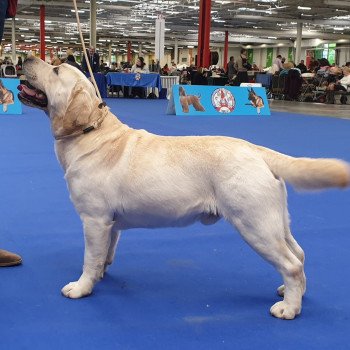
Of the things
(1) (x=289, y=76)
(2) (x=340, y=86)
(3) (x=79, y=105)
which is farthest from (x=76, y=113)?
(1) (x=289, y=76)

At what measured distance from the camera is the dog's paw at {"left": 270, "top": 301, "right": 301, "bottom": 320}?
2.35m

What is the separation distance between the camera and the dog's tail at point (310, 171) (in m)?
2.19

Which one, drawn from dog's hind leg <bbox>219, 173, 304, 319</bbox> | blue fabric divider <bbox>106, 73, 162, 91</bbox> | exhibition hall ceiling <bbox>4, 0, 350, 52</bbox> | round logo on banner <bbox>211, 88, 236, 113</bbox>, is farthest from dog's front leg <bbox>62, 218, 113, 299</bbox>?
exhibition hall ceiling <bbox>4, 0, 350, 52</bbox>

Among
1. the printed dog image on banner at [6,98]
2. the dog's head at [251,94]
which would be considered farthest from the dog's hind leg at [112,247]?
the dog's head at [251,94]

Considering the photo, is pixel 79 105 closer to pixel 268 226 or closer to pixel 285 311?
pixel 268 226

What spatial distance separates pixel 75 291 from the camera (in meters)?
2.53

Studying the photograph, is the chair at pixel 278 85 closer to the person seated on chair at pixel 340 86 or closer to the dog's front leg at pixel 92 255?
the person seated on chair at pixel 340 86

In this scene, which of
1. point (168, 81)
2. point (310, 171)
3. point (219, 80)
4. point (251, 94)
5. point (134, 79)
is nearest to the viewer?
point (310, 171)

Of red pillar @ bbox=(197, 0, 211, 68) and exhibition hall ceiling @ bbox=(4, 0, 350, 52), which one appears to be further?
exhibition hall ceiling @ bbox=(4, 0, 350, 52)

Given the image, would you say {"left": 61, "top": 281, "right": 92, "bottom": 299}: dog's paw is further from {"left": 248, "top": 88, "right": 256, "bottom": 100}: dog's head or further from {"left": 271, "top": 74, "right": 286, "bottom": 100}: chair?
{"left": 271, "top": 74, "right": 286, "bottom": 100}: chair

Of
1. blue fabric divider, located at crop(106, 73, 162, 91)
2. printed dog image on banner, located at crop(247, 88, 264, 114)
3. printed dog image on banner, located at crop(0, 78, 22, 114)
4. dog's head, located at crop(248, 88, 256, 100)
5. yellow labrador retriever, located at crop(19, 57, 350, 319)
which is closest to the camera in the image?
yellow labrador retriever, located at crop(19, 57, 350, 319)

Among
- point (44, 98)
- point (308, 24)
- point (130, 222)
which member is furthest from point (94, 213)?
point (308, 24)

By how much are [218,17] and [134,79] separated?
63.2 feet

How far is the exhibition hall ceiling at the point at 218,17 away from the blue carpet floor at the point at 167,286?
27767 millimetres
